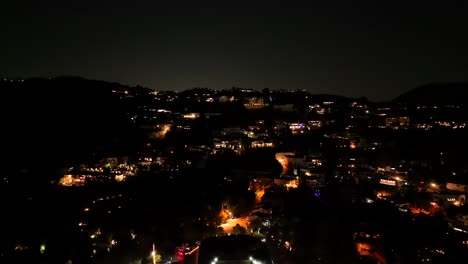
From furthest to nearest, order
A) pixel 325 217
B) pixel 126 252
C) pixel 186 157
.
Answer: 1. pixel 186 157
2. pixel 325 217
3. pixel 126 252

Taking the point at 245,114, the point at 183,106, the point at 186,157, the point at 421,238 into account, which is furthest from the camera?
the point at 183,106

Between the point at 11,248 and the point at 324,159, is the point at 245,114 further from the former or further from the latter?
the point at 11,248

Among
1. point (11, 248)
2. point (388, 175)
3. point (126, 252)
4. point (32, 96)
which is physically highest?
point (32, 96)

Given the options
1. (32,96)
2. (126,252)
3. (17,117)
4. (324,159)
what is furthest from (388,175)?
(32,96)

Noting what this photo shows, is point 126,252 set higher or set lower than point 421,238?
higher

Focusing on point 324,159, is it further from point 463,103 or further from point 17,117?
point 463,103

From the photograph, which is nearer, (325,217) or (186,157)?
(325,217)

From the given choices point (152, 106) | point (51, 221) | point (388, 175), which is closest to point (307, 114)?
point (152, 106)
